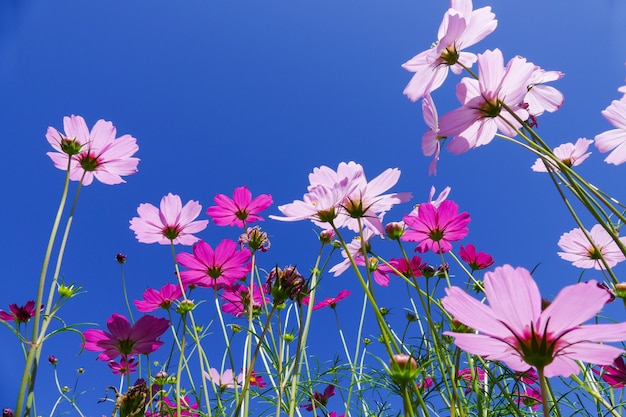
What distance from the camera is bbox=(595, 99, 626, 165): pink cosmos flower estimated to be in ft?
2.32

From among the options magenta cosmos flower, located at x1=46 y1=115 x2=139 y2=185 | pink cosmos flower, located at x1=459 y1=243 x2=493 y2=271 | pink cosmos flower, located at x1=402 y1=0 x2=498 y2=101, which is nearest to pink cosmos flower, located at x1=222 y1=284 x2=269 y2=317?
magenta cosmos flower, located at x1=46 y1=115 x2=139 y2=185

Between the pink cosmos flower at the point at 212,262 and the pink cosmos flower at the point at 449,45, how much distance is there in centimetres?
51

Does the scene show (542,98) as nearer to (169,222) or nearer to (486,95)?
(486,95)

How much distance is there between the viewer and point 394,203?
0.70 meters

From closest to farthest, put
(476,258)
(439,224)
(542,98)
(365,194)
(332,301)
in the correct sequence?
(365,194)
(542,98)
(439,224)
(476,258)
(332,301)

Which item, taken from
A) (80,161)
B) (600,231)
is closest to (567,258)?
(600,231)

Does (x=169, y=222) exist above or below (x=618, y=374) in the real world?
above

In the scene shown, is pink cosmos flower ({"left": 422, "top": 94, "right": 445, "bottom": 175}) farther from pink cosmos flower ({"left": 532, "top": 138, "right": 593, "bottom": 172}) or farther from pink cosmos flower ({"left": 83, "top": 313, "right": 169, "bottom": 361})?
pink cosmos flower ({"left": 83, "top": 313, "right": 169, "bottom": 361})

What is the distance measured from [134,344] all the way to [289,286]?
35cm

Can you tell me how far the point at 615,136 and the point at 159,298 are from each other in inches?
39.4

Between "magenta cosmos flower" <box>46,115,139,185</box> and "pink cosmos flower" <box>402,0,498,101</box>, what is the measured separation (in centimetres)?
57

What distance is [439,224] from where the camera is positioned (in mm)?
945

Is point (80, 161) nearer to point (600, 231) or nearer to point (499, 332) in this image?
point (499, 332)

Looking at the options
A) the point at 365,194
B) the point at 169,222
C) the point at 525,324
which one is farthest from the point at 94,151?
the point at 525,324
